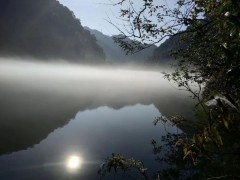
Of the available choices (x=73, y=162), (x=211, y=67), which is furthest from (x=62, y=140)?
(x=211, y=67)

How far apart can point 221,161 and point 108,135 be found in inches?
1079

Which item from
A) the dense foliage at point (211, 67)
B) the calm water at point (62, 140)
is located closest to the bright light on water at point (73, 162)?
the calm water at point (62, 140)

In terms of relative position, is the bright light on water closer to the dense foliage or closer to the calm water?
the calm water

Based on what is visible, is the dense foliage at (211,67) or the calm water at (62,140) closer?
the dense foliage at (211,67)

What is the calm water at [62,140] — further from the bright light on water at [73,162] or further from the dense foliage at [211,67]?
the dense foliage at [211,67]

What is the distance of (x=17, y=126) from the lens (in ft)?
177

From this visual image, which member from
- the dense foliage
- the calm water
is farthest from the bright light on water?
the dense foliage

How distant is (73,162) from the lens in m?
33.3

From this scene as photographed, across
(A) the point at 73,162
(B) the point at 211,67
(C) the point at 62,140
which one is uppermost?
(C) the point at 62,140

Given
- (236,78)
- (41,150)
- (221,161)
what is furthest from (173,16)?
(41,150)

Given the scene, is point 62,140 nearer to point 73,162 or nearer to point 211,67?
point 73,162

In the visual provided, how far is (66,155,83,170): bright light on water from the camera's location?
103 feet

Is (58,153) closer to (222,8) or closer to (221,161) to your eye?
(221,161)

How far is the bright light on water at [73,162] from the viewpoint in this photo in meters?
31.4
